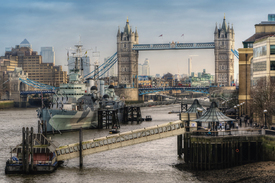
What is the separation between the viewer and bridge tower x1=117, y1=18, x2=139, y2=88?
152125mm

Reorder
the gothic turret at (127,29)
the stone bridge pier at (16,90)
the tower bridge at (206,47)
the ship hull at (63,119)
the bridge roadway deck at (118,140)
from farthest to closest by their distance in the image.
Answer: the gothic turret at (127,29)
the tower bridge at (206,47)
the stone bridge pier at (16,90)
the ship hull at (63,119)
the bridge roadway deck at (118,140)

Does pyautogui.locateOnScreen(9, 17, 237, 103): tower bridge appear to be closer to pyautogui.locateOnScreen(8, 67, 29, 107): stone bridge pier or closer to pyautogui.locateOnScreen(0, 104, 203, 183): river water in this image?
pyautogui.locateOnScreen(8, 67, 29, 107): stone bridge pier

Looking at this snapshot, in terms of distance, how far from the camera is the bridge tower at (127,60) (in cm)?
15212

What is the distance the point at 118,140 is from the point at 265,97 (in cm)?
1383

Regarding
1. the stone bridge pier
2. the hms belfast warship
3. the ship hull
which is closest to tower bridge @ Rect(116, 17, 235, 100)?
the stone bridge pier

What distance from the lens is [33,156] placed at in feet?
93.9

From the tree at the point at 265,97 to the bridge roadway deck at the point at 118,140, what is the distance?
338 inches

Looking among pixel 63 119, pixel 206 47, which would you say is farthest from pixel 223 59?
pixel 63 119

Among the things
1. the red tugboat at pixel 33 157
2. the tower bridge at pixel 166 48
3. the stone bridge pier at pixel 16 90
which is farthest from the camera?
the tower bridge at pixel 166 48

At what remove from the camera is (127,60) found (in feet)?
502

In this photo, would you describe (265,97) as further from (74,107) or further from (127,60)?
(127,60)

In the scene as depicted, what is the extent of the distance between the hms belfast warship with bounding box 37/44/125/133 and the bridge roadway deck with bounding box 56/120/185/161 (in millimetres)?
17404

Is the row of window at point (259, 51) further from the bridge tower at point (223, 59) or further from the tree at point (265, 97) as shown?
the bridge tower at point (223, 59)

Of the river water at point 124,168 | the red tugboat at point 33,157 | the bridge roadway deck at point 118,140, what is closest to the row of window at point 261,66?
the river water at point 124,168
